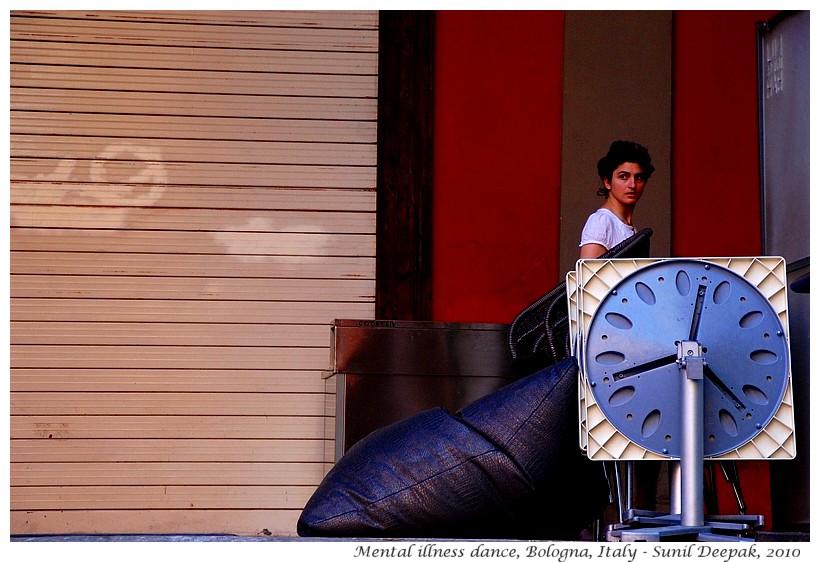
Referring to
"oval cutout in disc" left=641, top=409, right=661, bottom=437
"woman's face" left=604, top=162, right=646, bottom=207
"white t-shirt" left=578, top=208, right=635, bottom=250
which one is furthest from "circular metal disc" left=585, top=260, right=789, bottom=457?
"woman's face" left=604, top=162, right=646, bottom=207

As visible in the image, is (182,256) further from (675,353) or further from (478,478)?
(675,353)

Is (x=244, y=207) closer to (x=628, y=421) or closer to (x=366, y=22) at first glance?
(x=366, y=22)

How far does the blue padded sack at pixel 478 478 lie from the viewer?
329 centimetres

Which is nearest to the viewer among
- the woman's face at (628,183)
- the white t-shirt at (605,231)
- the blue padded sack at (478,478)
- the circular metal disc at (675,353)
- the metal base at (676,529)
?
the metal base at (676,529)

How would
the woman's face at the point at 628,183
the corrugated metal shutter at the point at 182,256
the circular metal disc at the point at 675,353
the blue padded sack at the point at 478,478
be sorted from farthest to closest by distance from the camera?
the corrugated metal shutter at the point at 182,256, the woman's face at the point at 628,183, the blue padded sack at the point at 478,478, the circular metal disc at the point at 675,353

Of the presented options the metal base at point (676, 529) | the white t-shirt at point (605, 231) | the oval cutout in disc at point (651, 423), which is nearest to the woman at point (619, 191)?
the white t-shirt at point (605, 231)

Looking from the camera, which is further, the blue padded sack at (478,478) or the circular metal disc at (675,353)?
the blue padded sack at (478,478)

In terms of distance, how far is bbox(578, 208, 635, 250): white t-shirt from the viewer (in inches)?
174

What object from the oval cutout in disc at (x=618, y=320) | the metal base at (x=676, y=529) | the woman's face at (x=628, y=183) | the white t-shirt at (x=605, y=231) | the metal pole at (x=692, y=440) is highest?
the woman's face at (x=628, y=183)

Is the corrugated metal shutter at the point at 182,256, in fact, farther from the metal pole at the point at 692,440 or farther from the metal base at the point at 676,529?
the metal pole at the point at 692,440

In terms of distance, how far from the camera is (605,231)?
4445mm

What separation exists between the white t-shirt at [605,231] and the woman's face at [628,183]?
0.14m
